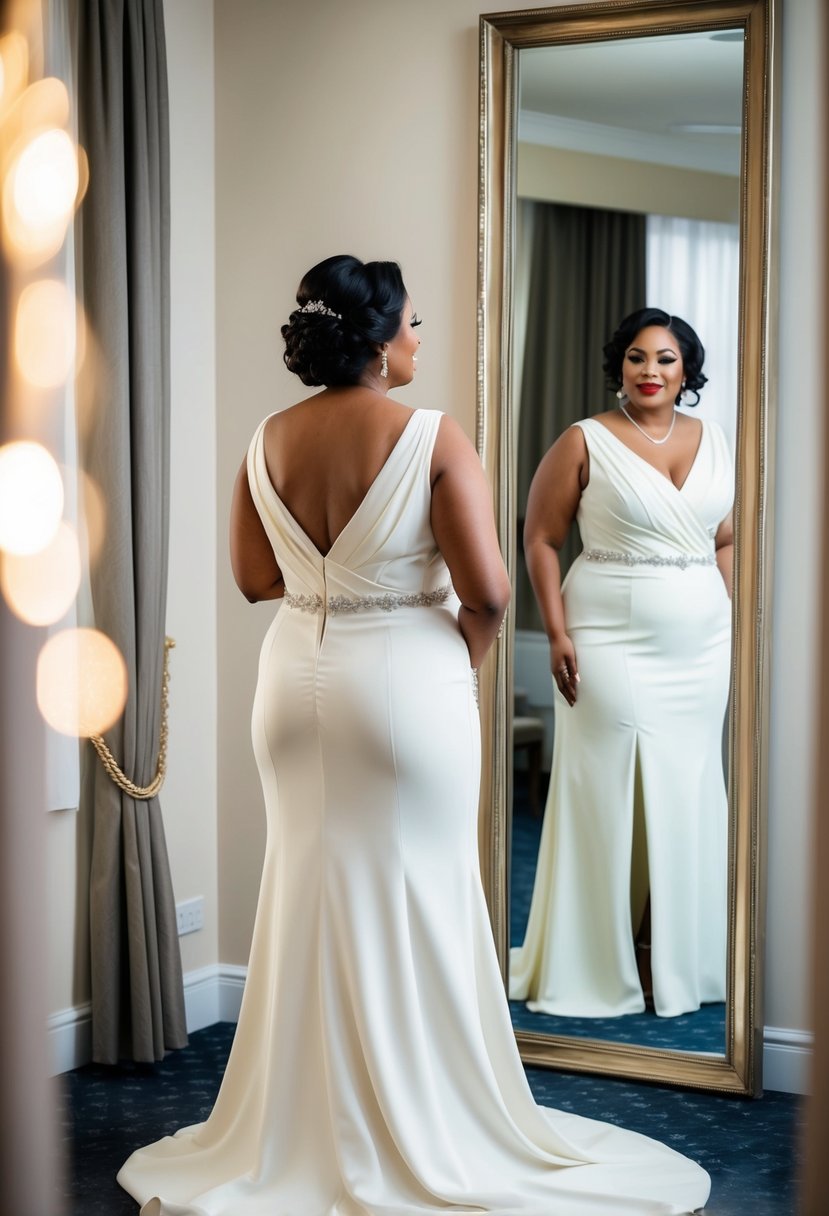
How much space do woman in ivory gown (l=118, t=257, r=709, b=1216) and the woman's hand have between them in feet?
2.36

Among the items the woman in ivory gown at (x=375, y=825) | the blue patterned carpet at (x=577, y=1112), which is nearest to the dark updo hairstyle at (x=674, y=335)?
the woman in ivory gown at (x=375, y=825)

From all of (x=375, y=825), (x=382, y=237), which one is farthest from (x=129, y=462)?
(x=375, y=825)

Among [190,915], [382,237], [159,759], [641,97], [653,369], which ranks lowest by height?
[190,915]

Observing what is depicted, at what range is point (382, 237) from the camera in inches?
136

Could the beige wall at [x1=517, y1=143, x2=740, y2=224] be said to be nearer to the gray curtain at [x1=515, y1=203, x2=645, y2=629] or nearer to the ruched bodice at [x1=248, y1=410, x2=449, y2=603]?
the gray curtain at [x1=515, y1=203, x2=645, y2=629]

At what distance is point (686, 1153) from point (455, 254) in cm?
220

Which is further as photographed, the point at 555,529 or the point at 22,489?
the point at 555,529

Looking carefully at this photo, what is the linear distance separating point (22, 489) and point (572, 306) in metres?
2.34

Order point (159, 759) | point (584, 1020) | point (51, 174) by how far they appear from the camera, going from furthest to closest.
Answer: point (159, 759)
point (584, 1020)
point (51, 174)

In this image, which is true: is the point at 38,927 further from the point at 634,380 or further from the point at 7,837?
the point at 634,380

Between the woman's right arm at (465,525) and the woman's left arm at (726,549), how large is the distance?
814 millimetres

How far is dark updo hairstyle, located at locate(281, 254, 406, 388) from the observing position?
2457mm

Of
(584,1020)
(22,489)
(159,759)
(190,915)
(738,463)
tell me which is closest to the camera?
(22,489)

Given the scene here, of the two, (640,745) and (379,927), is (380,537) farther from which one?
(640,745)
